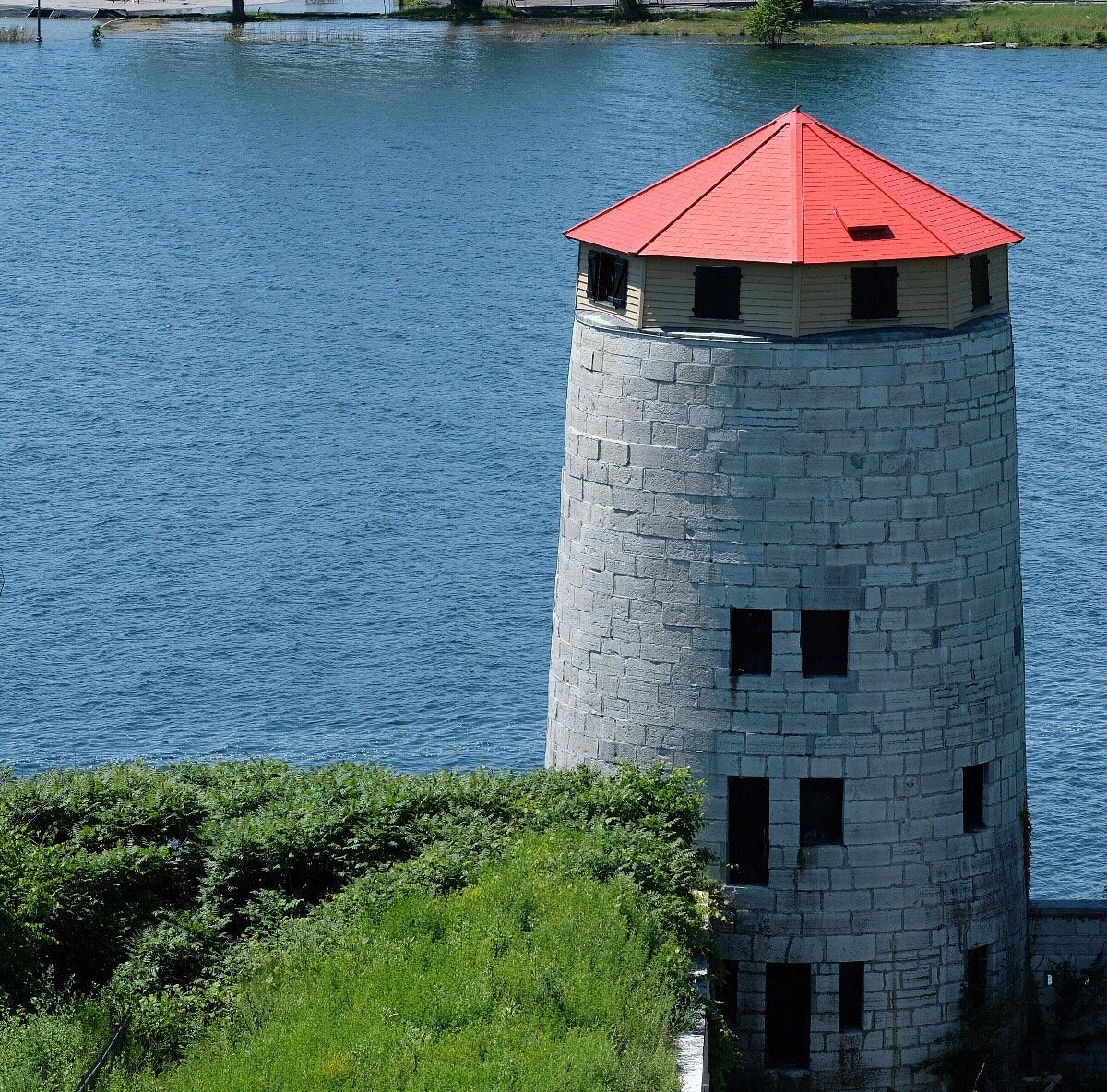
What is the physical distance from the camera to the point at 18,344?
102 meters

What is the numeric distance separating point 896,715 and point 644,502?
578 centimetres

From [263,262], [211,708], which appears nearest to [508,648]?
[211,708]

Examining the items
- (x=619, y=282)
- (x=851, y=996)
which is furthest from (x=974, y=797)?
(x=619, y=282)

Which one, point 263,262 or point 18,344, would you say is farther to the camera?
point 263,262

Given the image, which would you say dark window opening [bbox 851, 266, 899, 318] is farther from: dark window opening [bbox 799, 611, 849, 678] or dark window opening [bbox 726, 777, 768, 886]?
dark window opening [bbox 726, 777, 768, 886]

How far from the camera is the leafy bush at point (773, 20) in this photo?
144125mm

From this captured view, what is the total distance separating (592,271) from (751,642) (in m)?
7.43

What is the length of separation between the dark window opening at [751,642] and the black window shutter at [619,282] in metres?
5.88

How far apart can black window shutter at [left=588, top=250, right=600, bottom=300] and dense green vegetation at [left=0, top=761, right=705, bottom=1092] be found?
8.82 meters

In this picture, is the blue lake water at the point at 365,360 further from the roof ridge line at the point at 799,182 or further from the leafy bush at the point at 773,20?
the roof ridge line at the point at 799,182

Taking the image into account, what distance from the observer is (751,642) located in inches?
1460

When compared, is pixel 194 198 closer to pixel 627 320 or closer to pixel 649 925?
pixel 627 320

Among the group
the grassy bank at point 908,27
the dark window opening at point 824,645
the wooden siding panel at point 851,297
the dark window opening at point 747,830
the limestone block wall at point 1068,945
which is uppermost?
the grassy bank at point 908,27

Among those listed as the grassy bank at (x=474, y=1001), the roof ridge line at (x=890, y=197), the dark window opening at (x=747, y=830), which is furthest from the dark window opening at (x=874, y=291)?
the grassy bank at (x=474, y=1001)
